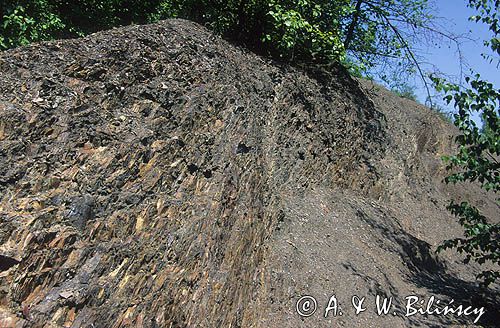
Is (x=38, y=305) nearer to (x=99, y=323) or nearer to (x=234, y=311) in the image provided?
(x=99, y=323)

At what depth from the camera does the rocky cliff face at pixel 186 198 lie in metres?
3.24

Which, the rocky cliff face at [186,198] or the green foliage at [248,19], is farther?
the green foliage at [248,19]

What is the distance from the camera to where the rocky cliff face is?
3.24m

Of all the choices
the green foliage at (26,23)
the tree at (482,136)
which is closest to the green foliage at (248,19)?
the green foliage at (26,23)

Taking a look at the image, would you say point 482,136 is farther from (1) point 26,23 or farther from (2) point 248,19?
(1) point 26,23

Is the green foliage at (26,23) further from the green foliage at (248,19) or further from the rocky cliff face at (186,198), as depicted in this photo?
the rocky cliff face at (186,198)

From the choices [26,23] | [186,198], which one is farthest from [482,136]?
[26,23]

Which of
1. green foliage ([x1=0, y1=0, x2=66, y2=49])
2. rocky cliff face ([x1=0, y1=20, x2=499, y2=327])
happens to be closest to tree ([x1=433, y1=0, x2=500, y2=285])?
rocky cliff face ([x1=0, y1=20, x2=499, y2=327])

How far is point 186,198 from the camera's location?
4.48m

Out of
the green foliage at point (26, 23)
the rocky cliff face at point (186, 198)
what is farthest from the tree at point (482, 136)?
the green foliage at point (26, 23)

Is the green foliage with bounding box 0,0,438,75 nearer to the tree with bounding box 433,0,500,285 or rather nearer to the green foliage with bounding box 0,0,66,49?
the green foliage with bounding box 0,0,66,49

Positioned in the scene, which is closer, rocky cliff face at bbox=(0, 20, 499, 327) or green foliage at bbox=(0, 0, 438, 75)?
rocky cliff face at bbox=(0, 20, 499, 327)

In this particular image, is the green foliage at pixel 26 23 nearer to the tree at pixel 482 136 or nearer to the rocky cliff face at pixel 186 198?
the rocky cliff face at pixel 186 198

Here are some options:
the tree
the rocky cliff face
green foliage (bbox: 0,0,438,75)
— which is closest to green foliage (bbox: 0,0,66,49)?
green foliage (bbox: 0,0,438,75)
